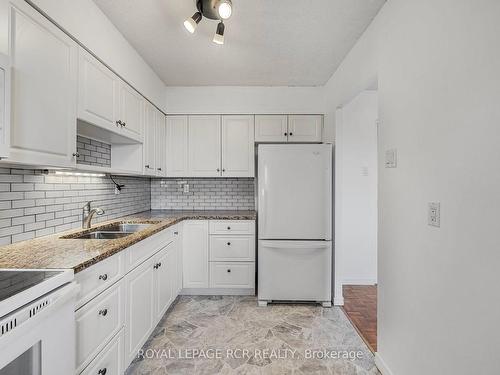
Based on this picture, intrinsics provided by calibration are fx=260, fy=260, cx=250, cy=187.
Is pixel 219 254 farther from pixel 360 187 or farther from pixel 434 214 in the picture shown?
pixel 434 214

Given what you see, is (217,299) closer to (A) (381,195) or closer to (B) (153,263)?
(B) (153,263)

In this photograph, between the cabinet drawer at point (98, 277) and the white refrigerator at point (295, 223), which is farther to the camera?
the white refrigerator at point (295, 223)

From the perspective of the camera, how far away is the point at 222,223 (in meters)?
2.86

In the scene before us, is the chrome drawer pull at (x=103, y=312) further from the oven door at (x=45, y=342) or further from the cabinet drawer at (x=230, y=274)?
the cabinet drawer at (x=230, y=274)

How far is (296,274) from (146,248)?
1530 millimetres

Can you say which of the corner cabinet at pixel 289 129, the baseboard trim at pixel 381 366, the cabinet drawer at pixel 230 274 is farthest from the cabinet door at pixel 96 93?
the baseboard trim at pixel 381 366

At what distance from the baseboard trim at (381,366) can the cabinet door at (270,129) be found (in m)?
2.27

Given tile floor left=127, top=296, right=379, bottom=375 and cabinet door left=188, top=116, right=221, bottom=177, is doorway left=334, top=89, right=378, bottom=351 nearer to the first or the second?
tile floor left=127, top=296, right=379, bottom=375

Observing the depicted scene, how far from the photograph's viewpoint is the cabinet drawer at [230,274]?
9.41 feet

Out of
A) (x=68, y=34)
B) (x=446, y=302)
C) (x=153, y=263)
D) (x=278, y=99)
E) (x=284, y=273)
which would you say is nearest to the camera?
(x=446, y=302)

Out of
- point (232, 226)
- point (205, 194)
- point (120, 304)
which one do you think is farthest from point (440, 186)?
point (205, 194)

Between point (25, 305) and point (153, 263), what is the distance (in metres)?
1.25

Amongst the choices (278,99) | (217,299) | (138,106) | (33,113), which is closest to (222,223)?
(217,299)

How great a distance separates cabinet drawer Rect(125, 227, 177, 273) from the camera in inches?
65.3
